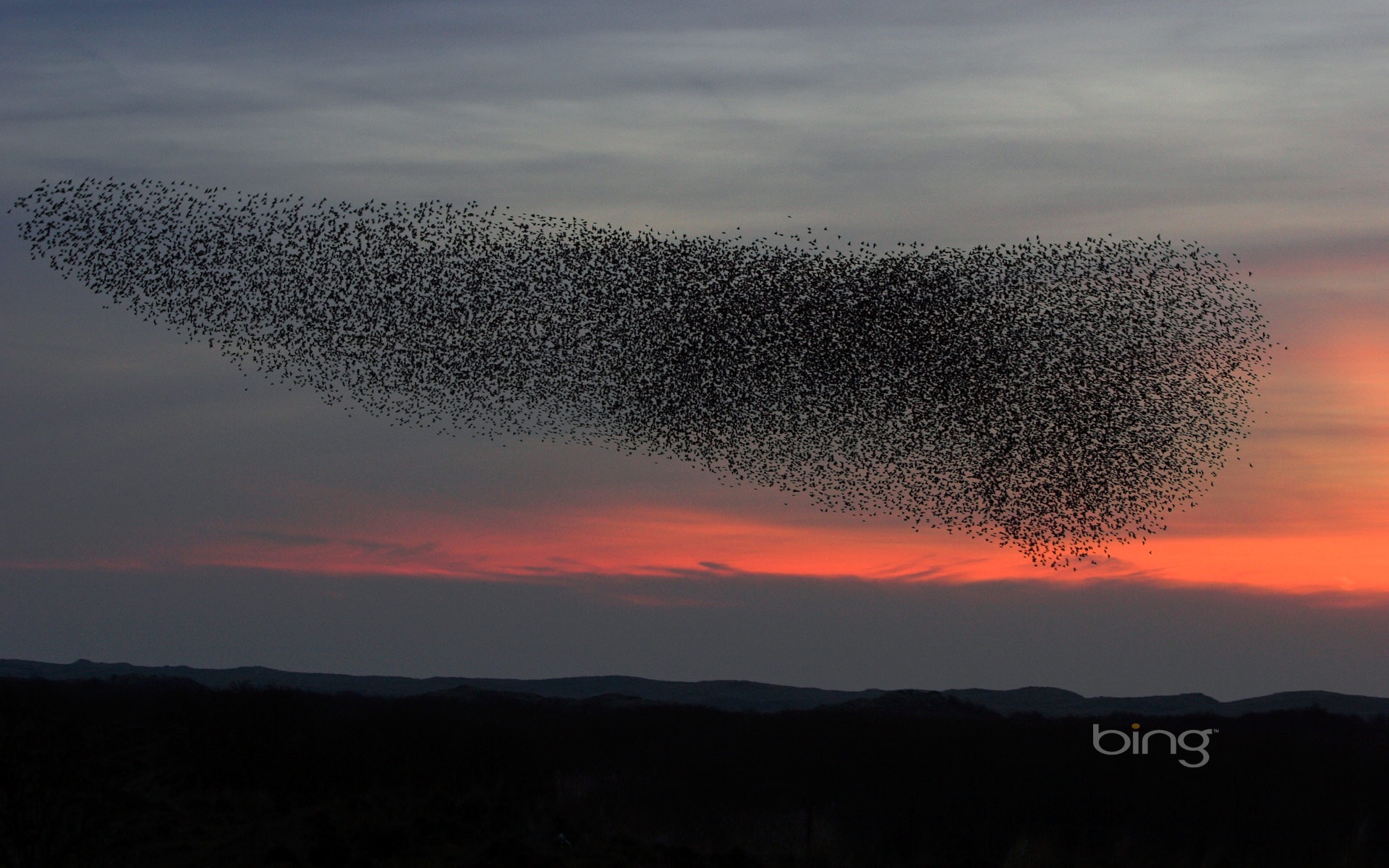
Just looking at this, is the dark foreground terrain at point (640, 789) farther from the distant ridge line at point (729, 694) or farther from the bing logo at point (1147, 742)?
the distant ridge line at point (729, 694)

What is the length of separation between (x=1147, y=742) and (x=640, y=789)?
18715mm

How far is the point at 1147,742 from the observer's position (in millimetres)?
47438

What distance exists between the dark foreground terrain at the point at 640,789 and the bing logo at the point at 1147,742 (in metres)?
0.34

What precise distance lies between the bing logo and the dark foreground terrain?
0.34 meters

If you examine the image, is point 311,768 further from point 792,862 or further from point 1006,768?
point 1006,768

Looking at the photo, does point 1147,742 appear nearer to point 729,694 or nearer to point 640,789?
point 640,789

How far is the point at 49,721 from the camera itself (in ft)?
114

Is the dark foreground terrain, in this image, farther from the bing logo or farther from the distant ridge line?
the distant ridge line

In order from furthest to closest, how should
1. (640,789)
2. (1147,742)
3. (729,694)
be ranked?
(729,694) < (1147,742) < (640,789)

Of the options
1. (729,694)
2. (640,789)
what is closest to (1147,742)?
(640,789)

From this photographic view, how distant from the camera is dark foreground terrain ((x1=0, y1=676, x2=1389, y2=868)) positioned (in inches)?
994

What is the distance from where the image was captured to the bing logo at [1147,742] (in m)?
45.2

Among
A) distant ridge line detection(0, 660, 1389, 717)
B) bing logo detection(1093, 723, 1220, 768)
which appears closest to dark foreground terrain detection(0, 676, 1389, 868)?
bing logo detection(1093, 723, 1220, 768)

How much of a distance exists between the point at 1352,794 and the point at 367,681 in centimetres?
16686
